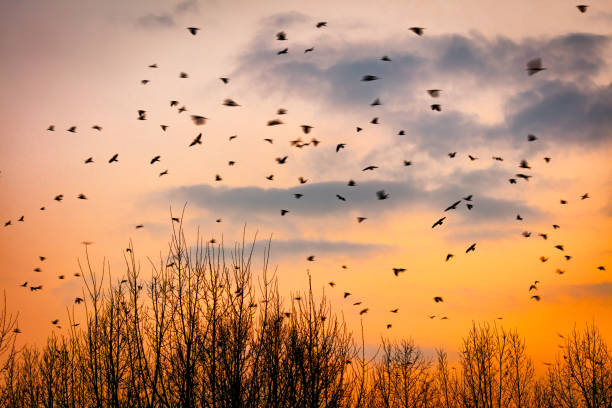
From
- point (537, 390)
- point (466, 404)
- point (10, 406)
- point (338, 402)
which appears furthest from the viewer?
point (537, 390)

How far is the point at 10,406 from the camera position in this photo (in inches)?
1113

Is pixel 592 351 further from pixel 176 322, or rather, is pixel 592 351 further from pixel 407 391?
pixel 176 322

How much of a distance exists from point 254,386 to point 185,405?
157cm

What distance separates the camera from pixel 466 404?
35.0 m

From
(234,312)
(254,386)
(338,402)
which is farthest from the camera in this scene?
(338,402)

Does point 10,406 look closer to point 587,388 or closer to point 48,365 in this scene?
point 48,365

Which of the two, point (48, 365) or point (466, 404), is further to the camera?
point (466, 404)

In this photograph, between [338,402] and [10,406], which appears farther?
[10,406]

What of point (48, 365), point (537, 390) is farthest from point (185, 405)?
point (537, 390)

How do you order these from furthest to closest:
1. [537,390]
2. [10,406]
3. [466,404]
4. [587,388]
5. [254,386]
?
1. [537,390]
2. [466,404]
3. [587,388]
4. [10,406]
5. [254,386]

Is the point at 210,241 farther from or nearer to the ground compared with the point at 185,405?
farther from the ground

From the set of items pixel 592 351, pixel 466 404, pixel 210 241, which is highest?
pixel 210 241

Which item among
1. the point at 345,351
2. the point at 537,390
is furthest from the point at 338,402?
the point at 537,390

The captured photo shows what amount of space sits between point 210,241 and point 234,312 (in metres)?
2.31
